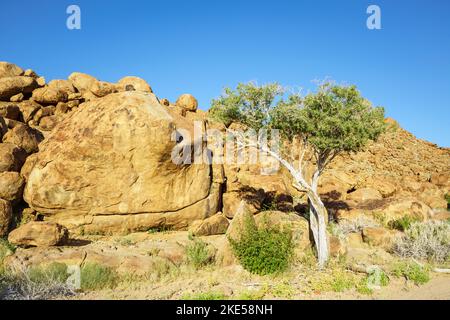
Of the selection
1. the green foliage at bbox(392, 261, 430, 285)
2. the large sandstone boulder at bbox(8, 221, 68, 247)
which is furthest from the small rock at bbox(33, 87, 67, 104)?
the green foliage at bbox(392, 261, 430, 285)

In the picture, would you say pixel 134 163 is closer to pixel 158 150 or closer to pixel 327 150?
pixel 158 150

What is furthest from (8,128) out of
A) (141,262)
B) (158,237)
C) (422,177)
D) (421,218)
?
(422,177)

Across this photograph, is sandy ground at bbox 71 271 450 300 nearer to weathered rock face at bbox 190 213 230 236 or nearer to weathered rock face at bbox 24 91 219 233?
weathered rock face at bbox 190 213 230 236

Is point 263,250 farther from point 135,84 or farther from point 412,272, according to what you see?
point 135,84

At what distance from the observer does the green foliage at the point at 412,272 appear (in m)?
9.77

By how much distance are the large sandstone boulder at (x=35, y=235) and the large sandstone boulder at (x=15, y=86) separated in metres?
13.3

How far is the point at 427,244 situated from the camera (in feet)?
41.3

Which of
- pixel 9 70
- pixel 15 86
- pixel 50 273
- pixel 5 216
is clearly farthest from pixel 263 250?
pixel 9 70

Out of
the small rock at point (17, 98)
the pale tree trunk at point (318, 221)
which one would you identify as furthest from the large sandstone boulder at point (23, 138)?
the pale tree trunk at point (318, 221)

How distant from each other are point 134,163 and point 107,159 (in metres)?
1.02

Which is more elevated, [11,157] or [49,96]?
[49,96]

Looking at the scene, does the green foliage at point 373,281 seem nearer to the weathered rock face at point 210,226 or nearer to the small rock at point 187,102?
the weathered rock face at point 210,226

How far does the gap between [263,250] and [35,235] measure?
6.50 meters

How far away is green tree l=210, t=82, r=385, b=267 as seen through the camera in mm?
12672
